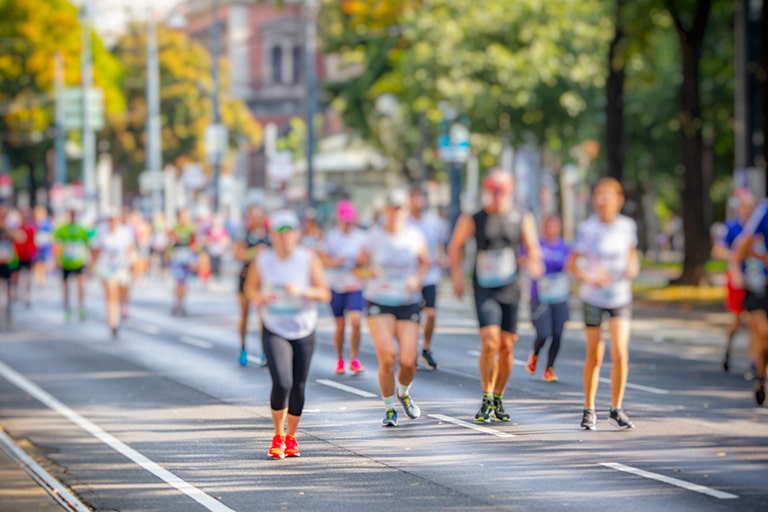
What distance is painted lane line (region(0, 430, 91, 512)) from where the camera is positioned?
34.3 ft

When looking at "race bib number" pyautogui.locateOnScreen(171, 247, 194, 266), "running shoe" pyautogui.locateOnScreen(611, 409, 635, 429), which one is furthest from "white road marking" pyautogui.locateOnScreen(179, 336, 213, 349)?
"running shoe" pyautogui.locateOnScreen(611, 409, 635, 429)

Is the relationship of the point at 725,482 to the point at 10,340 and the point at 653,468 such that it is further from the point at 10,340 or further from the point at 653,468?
the point at 10,340

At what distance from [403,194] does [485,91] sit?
86.8ft

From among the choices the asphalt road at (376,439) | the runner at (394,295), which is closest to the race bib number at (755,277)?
the asphalt road at (376,439)

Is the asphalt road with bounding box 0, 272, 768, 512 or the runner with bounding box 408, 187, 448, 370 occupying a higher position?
the runner with bounding box 408, 187, 448, 370

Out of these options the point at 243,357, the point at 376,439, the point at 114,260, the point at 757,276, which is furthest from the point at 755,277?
the point at 114,260

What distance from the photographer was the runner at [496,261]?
41.6 feet

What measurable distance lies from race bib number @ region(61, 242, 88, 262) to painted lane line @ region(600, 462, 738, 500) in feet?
56.6

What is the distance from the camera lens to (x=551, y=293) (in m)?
16.7

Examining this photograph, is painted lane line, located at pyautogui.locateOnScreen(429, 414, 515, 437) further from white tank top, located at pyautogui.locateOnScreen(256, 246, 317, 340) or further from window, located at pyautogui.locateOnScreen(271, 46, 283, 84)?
window, located at pyautogui.locateOnScreen(271, 46, 283, 84)

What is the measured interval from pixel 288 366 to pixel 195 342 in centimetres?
1156

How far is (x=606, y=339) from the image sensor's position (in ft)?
76.7

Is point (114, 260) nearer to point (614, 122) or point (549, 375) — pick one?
point (549, 375)

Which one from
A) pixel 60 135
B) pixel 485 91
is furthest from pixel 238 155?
pixel 485 91
